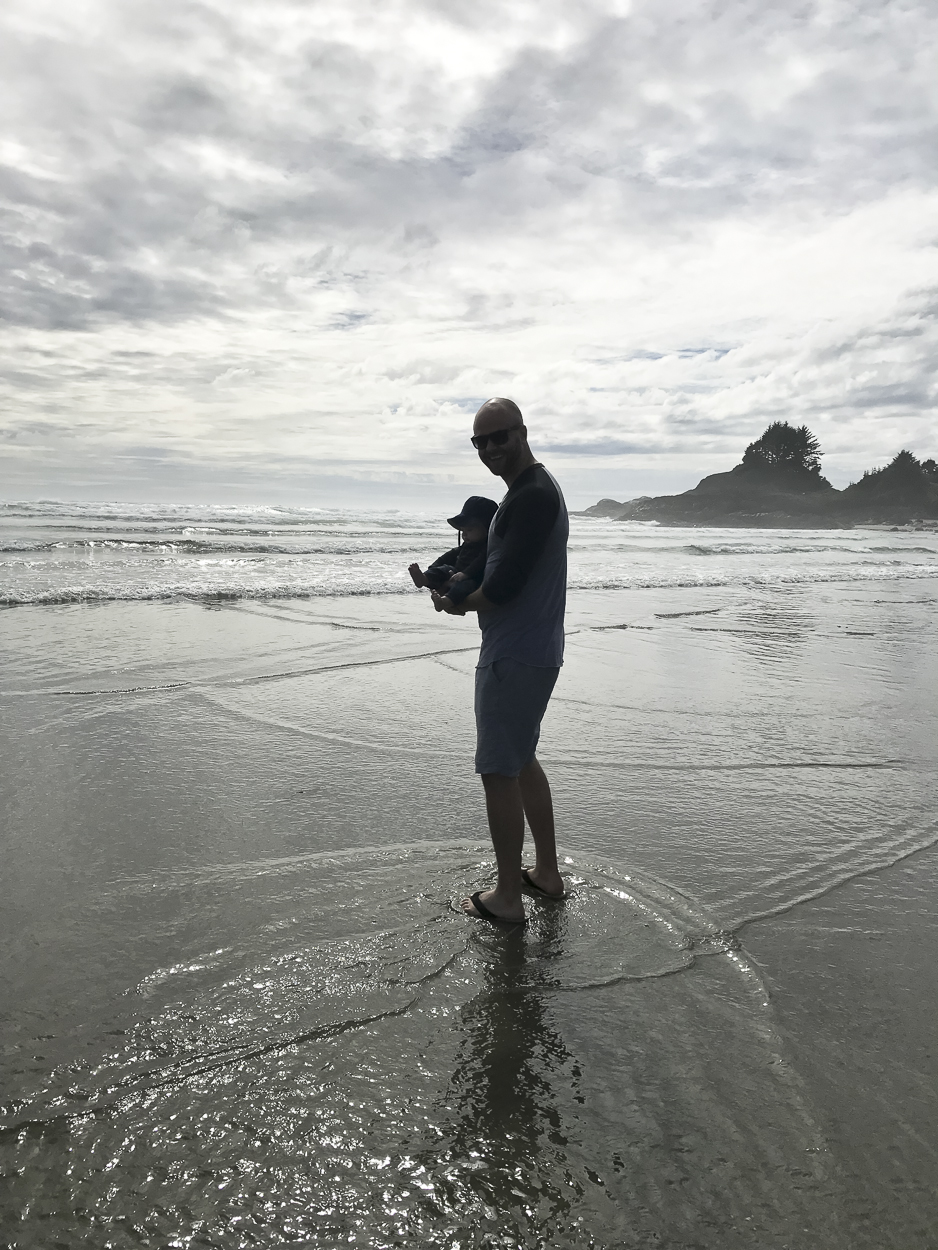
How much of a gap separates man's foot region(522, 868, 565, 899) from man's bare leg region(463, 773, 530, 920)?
22cm

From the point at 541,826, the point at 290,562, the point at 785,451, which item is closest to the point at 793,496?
the point at 785,451

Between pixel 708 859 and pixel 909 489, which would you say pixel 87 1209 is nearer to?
pixel 708 859

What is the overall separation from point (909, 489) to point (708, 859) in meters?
93.1

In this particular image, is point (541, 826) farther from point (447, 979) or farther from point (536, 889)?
point (447, 979)

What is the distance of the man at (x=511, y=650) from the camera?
288cm

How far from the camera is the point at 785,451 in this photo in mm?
108000

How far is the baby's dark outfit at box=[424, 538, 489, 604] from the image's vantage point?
2.93m

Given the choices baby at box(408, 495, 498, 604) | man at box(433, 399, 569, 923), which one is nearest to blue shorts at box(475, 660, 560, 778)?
man at box(433, 399, 569, 923)

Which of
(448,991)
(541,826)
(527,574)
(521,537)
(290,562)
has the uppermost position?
(521,537)

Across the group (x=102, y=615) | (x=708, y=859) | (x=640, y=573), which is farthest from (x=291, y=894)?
(x=640, y=573)

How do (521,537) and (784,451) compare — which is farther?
(784,451)

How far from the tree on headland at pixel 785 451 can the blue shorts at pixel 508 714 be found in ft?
372

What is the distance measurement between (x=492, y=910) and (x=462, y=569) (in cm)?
123

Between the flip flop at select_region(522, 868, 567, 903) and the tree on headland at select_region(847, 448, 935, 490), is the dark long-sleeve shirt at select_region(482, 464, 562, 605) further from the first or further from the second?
the tree on headland at select_region(847, 448, 935, 490)
